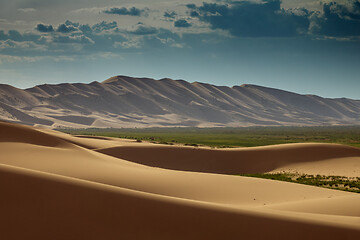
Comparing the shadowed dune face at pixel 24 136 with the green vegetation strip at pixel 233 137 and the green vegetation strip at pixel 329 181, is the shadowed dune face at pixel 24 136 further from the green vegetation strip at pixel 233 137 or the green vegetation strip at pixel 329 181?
the green vegetation strip at pixel 233 137

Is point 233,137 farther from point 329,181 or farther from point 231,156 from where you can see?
point 329,181

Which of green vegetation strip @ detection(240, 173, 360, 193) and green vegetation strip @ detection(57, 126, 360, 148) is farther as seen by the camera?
green vegetation strip @ detection(57, 126, 360, 148)

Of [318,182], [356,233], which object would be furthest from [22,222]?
[318,182]

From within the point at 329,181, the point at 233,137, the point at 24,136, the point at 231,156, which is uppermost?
the point at 24,136

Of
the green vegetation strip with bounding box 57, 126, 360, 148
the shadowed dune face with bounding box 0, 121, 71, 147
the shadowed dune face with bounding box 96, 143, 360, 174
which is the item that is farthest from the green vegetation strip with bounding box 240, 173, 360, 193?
the green vegetation strip with bounding box 57, 126, 360, 148

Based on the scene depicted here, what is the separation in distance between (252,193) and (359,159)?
1026 inches

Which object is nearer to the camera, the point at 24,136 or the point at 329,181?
the point at 24,136

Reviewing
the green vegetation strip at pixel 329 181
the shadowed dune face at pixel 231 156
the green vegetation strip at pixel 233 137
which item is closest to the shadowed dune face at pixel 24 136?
the shadowed dune face at pixel 231 156

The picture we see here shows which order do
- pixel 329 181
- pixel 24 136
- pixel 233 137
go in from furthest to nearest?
pixel 233 137 → pixel 329 181 → pixel 24 136

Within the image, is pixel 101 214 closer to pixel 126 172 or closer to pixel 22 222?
pixel 22 222

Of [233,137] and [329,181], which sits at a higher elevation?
[329,181]

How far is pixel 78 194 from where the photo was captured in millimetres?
9250

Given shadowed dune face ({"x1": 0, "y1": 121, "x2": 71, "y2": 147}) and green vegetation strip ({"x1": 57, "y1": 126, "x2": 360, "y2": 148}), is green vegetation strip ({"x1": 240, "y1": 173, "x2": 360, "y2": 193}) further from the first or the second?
green vegetation strip ({"x1": 57, "y1": 126, "x2": 360, "y2": 148})

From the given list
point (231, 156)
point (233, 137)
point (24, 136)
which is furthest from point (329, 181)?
point (233, 137)
